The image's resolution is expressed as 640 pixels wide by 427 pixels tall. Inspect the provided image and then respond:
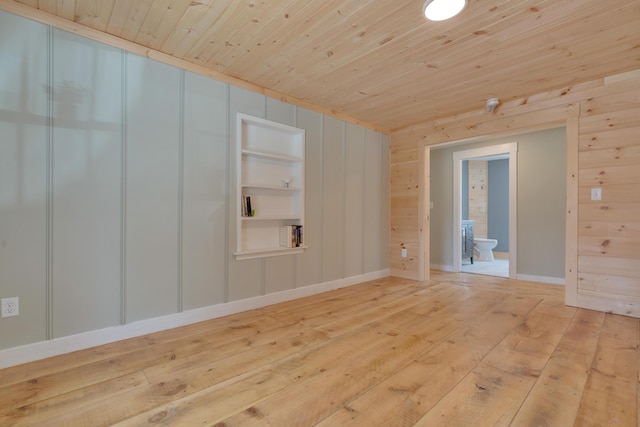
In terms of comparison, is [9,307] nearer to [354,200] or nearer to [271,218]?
[271,218]

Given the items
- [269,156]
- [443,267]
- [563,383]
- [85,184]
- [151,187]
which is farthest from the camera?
[443,267]

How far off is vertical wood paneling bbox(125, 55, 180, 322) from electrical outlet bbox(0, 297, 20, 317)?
0.59 m

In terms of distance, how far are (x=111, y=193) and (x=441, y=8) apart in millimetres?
2579

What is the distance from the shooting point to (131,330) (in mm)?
2312

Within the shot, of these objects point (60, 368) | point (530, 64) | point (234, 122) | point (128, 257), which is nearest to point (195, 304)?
point (128, 257)

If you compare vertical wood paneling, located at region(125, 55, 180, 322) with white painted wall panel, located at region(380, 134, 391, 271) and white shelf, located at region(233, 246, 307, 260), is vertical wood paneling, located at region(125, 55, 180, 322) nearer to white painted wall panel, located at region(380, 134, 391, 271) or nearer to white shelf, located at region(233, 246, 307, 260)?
white shelf, located at region(233, 246, 307, 260)

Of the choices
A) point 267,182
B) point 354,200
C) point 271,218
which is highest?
point 267,182

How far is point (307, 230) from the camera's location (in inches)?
141

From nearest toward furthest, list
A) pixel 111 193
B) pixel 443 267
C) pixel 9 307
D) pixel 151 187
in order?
1. pixel 9 307
2. pixel 111 193
3. pixel 151 187
4. pixel 443 267

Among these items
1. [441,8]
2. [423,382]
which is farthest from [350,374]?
[441,8]

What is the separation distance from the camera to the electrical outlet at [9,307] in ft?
6.14

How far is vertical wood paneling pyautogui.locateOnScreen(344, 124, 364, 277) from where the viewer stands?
13.3ft

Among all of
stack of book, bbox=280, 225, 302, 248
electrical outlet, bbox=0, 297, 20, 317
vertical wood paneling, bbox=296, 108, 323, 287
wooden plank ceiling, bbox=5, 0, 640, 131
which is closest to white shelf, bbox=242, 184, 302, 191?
vertical wood paneling, bbox=296, 108, 323, 287

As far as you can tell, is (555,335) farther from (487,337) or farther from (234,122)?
(234,122)
